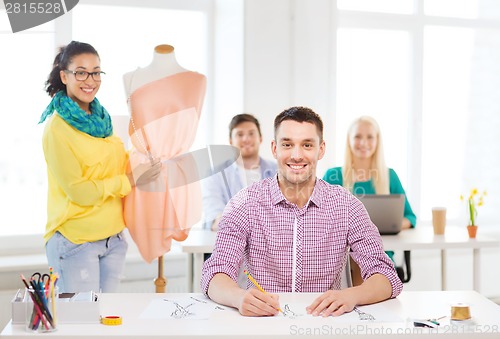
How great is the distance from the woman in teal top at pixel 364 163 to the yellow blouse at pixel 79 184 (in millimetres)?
1516

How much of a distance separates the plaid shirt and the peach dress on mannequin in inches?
43.2

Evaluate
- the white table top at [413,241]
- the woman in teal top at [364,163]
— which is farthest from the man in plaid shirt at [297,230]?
the woman in teal top at [364,163]

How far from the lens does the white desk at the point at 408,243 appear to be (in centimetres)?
372

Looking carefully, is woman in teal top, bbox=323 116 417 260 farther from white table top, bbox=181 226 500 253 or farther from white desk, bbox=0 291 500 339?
white desk, bbox=0 291 500 339

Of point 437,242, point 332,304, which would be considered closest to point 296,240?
point 332,304

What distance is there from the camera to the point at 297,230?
247 cm

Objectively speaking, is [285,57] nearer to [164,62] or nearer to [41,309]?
[164,62]

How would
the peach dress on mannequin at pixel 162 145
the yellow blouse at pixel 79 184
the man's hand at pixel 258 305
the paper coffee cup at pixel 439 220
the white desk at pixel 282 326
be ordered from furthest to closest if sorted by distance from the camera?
the paper coffee cup at pixel 439 220 < the peach dress on mannequin at pixel 162 145 < the yellow blouse at pixel 79 184 < the man's hand at pixel 258 305 < the white desk at pixel 282 326

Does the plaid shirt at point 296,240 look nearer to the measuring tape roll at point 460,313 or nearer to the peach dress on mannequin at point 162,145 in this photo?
the measuring tape roll at point 460,313

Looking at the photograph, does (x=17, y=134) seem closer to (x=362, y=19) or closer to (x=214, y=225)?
(x=214, y=225)

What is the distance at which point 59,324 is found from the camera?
Answer: 2.04 meters

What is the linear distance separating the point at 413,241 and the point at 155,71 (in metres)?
1.63

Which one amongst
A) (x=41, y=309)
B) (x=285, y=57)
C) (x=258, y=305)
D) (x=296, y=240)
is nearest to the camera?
(x=41, y=309)

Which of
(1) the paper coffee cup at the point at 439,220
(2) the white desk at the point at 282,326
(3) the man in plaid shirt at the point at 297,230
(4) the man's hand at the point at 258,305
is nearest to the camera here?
(2) the white desk at the point at 282,326
